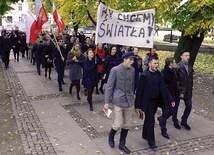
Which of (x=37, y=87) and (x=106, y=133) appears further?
(x=37, y=87)

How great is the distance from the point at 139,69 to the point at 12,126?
4214mm

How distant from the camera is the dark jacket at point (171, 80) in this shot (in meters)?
6.25

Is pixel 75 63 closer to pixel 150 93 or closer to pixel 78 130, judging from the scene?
pixel 78 130

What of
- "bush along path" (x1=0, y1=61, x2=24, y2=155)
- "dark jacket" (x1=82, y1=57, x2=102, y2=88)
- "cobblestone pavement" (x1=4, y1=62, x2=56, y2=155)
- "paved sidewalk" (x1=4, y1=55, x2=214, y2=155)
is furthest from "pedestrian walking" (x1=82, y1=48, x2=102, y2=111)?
"bush along path" (x1=0, y1=61, x2=24, y2=155)

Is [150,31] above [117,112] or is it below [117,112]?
above

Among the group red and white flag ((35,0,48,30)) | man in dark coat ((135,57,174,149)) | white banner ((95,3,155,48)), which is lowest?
man in dark coat ((135,57,174,149))

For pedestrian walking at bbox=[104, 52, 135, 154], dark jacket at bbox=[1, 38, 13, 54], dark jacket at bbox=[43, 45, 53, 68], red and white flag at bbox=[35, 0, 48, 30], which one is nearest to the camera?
pedestrian walking at bbox=[104, 52, 135, 154]

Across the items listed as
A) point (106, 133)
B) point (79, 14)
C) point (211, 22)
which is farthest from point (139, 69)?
point (79, 14)

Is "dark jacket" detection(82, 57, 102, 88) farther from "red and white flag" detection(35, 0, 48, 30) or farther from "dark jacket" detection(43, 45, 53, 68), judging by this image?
"dark jacket" detection(43, 45, 53, 68)

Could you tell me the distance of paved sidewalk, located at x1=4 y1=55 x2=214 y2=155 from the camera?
5.70 metres

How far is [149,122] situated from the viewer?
18.3ft

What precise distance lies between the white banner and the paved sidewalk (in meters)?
2.04

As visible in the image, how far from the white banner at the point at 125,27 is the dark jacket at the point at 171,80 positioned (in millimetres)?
715

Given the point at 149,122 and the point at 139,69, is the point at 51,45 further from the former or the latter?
the point at 149,122
